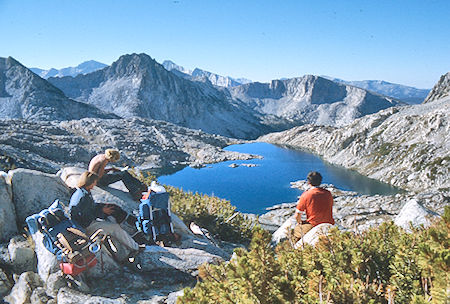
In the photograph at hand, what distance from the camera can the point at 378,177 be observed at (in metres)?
80.5

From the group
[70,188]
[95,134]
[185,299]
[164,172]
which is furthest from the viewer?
[95,134]

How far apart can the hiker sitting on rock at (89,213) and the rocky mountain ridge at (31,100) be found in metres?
148

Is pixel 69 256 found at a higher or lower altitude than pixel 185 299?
lower

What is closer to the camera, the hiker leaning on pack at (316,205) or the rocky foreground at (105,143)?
the hiker leaning on pack at (316,205)

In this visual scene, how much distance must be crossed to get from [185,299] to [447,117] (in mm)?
93544

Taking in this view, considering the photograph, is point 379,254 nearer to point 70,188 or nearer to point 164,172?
point 70,188

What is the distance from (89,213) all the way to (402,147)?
305 ft

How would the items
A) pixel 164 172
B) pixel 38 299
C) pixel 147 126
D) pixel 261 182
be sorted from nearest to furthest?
pixel 38 299 < pixel 261 182 < pixel 164 172 < pixel 147 126

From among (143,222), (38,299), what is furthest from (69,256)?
(143,222)

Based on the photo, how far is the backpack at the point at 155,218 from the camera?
9.98 meters

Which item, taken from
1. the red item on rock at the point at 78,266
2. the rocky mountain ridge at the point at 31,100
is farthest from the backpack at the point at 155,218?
the rocky mountain ridge at the point at 31,100

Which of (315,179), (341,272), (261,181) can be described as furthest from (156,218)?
(261,181)

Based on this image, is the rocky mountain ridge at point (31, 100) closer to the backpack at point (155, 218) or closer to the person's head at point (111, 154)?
the person's head at point (111, 154)

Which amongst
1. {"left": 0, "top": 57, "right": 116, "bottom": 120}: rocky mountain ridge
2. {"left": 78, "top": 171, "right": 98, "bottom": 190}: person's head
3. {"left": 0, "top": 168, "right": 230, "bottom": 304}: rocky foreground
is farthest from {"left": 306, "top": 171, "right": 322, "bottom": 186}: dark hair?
{"left": 0, "top": 57, "right": 116, "bottom": 120}: rocky mountain ridge
